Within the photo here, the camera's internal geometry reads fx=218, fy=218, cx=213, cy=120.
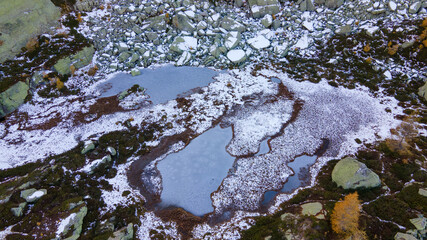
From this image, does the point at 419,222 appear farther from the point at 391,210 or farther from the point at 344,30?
the point at 344,30

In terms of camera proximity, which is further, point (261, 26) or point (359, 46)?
point (261, 26)

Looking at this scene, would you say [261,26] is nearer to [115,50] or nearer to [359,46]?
[359,46]

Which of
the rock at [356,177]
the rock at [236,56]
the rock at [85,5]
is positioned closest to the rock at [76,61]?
the rock at [85,5]

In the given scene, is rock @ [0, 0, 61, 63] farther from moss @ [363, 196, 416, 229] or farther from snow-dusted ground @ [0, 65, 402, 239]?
moss @ [363, 196, 416, 229]

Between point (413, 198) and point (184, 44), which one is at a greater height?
point (184, 44)

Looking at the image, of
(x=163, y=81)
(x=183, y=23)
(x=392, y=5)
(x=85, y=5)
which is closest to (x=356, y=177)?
(x=163, y=81)

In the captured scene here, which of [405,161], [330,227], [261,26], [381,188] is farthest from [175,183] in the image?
[261,26]

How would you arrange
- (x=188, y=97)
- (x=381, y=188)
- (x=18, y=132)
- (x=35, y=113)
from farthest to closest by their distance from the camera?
(x=188, y=97) → (x=35, y=113) → (x=18, y=132) → (x=381, y=188)
